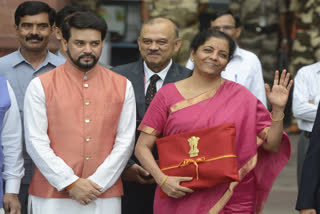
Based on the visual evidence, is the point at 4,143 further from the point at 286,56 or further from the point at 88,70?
the point at 286,56

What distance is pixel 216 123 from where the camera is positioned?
429cm

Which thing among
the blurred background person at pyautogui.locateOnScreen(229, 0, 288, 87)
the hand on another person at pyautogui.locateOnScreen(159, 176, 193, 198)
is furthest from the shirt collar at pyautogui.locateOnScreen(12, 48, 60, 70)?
the blurred background person at pyautogui.locateOnScreen(229, 0, 288, 87)

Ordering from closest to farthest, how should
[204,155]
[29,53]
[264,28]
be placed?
[204,155]
[29,53]
[264,28]

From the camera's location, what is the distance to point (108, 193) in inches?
172

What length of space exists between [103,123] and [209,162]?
2.28 ft

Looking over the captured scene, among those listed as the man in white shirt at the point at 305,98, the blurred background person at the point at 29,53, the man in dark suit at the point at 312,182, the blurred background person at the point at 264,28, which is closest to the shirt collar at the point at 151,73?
the blurred background person at the point at 29,53

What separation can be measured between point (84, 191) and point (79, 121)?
422 millimetres

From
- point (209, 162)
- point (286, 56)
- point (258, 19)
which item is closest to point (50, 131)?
point (209, 162)

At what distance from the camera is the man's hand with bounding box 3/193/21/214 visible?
14.6ft

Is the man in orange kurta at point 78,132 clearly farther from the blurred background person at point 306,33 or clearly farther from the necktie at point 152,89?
the blurred background person at point 306,33

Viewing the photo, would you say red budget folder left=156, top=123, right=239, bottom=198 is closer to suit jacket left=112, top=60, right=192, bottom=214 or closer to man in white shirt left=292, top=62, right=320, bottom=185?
suit jacket left=112, top=60, right=192, bottom=214

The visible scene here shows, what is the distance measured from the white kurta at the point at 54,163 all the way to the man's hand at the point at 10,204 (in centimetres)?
10

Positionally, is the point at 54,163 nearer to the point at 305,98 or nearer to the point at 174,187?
the point at 174,187

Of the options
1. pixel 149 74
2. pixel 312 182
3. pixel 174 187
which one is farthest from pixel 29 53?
pixel 312 182
